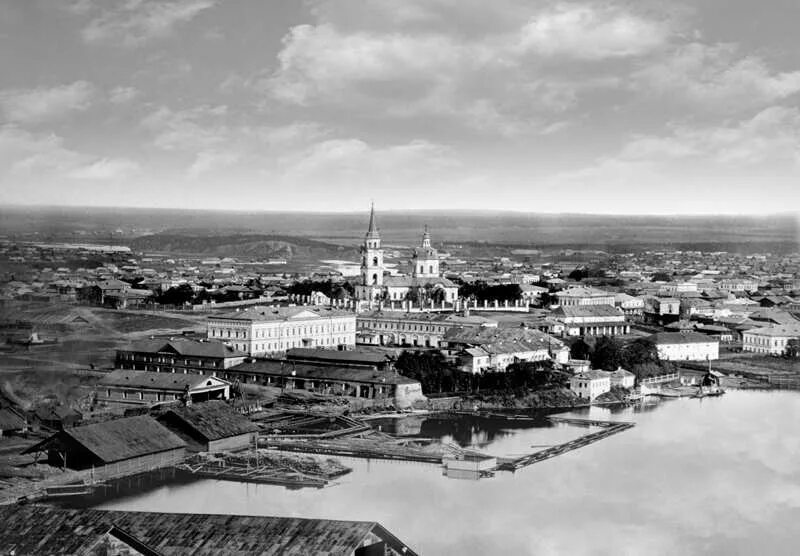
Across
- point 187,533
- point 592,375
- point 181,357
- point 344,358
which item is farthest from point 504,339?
point 187,533

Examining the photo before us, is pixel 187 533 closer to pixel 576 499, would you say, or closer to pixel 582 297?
pixel 576 499

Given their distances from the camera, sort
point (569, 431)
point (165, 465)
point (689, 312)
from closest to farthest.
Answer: point (165, 465) → point (569, 431) → point (689, 312)

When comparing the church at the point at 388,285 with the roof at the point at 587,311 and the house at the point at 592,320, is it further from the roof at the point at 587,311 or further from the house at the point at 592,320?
the house at the point at 592,320

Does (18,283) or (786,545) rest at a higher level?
(18,283)

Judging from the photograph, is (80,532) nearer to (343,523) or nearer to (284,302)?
(343,523)

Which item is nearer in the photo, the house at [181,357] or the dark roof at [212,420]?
the dark roof at [212,420]

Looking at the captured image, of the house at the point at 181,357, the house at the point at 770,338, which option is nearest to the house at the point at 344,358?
the house at the point at 181,357

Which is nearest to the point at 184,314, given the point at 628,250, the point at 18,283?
the point at 18,283
